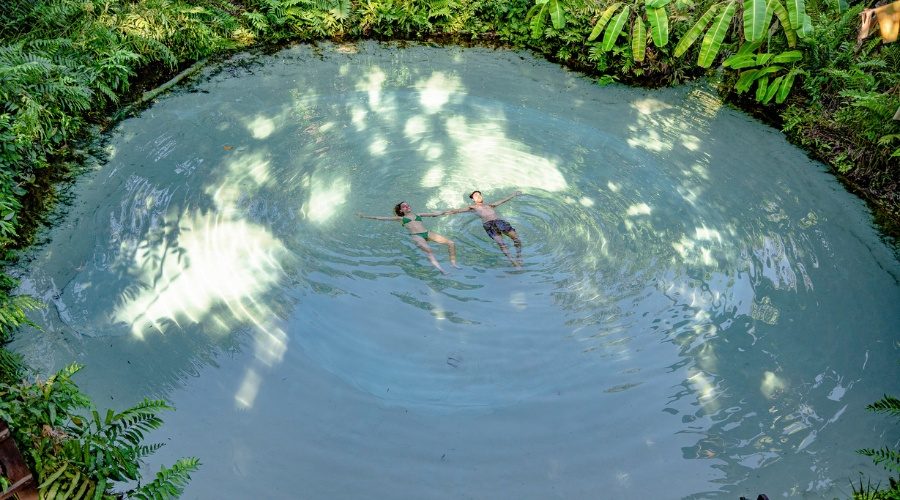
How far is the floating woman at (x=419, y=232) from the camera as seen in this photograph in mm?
6984

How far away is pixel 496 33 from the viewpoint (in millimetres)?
11492

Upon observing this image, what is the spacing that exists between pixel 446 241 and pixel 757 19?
5.53m

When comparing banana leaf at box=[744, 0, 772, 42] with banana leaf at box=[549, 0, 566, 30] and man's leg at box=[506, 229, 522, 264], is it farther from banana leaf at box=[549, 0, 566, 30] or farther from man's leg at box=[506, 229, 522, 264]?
man's leg at box=[506, 229, 522, 264]

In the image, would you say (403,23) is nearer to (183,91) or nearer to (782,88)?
(183,91)

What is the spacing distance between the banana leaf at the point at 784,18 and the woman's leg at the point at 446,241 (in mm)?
5767

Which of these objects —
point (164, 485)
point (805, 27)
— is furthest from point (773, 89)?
point (164, 485)

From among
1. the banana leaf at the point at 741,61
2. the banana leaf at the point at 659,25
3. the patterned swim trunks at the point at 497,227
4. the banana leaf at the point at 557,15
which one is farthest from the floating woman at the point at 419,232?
the banana leaf at the point at 741,61

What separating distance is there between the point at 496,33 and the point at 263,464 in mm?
8819

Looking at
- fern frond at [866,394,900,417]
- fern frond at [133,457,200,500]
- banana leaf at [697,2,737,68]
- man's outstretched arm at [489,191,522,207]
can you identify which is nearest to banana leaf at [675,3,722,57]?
banana leaf at [697,2,737,68]

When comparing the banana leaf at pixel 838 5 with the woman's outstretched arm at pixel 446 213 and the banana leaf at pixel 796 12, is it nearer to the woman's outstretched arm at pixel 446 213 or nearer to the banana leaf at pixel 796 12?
the banana leaf at pixel 796 12

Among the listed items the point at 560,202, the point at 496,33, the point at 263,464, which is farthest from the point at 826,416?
the point at 496,33

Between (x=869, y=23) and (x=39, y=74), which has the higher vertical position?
(x=869, y=23)

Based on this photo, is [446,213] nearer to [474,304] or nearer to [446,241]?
[446,241]

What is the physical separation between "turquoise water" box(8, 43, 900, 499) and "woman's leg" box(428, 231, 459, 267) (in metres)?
0.22
